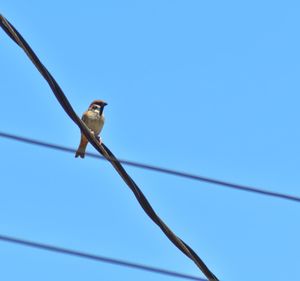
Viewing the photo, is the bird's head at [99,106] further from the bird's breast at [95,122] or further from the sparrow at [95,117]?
the bird's breast at [95,122]

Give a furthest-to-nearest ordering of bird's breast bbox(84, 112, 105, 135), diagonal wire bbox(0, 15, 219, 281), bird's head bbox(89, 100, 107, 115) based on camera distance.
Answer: bird's head bbox(89, 100, 107, 115), bird's breast bbox(84, 112, 105, 135), diagonal wire bbox(0, 15, 219, 281)

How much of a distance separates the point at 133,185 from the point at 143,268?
114 cm

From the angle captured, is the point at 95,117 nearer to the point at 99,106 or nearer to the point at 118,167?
the point at 99,106

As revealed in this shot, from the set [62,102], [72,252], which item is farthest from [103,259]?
[62,102]

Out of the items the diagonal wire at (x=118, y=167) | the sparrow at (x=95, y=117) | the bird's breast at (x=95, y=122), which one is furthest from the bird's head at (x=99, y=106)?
the diagonal wire at (x=118, y=167)

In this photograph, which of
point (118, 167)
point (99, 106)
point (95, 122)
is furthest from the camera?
point (99, 106)

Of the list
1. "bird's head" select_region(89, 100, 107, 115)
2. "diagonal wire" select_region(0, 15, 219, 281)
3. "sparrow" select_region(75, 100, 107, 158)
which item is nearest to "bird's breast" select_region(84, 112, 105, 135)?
"sparrow" select_region(75, 100, 107, 158)

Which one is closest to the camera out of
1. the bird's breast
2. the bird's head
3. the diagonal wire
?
the diagonal wire

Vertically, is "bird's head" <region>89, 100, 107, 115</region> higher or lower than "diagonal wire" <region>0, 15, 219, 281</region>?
higher

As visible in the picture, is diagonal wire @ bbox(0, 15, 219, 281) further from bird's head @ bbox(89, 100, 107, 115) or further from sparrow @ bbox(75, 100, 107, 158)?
bird's head @ bbox(89, 100, 107, 115)

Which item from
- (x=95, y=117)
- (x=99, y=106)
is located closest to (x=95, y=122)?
(x=95, y=117)

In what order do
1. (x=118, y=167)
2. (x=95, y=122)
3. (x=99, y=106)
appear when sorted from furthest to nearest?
(x=99, y=106), (x=95, y=122), (x=118, y=167)

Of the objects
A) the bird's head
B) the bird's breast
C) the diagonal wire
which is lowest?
the diagonal wire

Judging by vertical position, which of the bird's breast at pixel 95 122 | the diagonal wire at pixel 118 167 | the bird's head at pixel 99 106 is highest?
the bird's head at pixel 99 106
